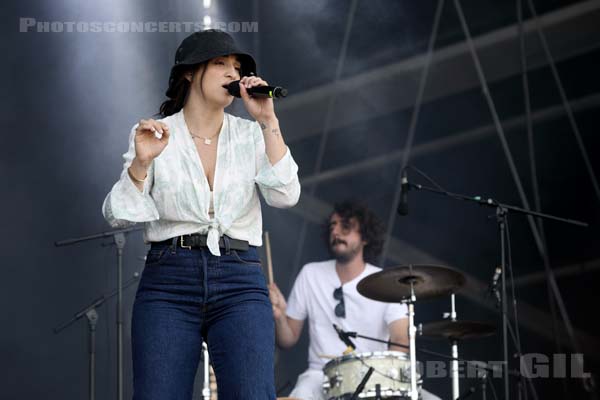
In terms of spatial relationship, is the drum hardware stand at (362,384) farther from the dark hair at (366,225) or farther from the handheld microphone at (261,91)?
the handheld microphone at (261,91)

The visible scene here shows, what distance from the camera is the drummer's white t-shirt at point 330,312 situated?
17.0ft

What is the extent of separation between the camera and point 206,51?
8.38ft

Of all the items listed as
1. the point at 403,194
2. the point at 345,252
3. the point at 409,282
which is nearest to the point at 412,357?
the point at 409,282

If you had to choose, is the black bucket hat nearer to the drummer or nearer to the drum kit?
the drum kit

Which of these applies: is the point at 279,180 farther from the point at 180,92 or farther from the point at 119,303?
the point at 119,303

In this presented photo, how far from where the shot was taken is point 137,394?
227 centimetres

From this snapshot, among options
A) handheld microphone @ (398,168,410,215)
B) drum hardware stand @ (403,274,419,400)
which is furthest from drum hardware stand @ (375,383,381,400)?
handheld microphone @ (398,168,410,215)

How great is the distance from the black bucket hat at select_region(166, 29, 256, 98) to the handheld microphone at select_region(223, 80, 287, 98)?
0.40 feet

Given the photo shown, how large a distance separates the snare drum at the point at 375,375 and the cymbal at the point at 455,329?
210 millimetres

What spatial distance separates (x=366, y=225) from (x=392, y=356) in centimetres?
122

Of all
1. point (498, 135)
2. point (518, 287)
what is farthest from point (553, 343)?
point (498, 135)

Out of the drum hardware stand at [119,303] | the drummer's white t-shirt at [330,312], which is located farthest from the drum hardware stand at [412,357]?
the drum hardware stand at [119,303]

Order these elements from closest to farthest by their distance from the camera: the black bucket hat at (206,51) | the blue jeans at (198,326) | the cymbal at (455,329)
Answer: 1. the blue jeans at (198,326)
2. the black bucket hat at (206,51)
3. the cymbal at (455,329)

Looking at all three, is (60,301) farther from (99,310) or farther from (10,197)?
(10,197)
